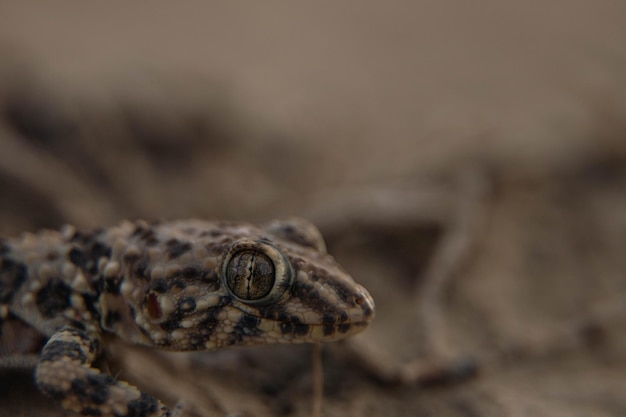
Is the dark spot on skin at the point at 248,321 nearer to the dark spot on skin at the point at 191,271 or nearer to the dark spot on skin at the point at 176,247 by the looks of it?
the dark spot on skin at the point at 191,271

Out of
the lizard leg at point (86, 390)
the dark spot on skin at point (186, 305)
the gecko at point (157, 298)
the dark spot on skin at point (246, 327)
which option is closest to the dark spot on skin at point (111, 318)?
the gecko at point (157, 298)

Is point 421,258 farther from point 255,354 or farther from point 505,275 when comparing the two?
point 255,354

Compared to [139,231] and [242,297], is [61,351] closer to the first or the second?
[139,231]

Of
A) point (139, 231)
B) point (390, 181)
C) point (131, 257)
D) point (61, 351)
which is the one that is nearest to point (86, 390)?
point (61, 351)

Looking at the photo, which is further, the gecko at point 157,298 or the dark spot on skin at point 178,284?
the dark spot on skin at point 178,284

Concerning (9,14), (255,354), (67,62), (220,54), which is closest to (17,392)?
(255,354)

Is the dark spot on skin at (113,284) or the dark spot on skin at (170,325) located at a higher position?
the dark spot on skin at (113,284)
